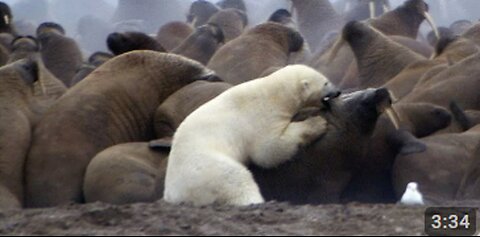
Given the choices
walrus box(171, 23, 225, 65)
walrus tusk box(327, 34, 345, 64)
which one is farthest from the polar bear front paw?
walrus box(171, 23, 225, 65)

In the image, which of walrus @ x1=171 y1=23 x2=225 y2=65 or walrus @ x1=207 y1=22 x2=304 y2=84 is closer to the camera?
walrus @ x1=207 y1=22 x2=304 y2=84

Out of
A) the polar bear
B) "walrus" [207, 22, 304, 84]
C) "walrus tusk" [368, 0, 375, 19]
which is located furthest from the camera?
"walrus tusk" [368, 0, 375, 19]

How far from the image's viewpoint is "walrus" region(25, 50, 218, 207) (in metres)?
A: 7.19

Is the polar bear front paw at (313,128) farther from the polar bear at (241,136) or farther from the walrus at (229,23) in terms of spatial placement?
the walrus at (229,23)

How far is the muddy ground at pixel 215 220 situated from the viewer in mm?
4539

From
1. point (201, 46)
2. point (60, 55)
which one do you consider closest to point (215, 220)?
point (201, 46)

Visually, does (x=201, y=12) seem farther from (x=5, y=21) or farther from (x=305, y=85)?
(x=305, y=85)

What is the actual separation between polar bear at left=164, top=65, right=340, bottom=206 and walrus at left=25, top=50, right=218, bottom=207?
1.27 metres

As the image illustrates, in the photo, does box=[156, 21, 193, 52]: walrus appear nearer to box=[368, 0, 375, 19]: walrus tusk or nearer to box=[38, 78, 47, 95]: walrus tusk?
box=[368, 0, 375, 19]: walrus tusk

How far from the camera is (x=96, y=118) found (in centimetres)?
757

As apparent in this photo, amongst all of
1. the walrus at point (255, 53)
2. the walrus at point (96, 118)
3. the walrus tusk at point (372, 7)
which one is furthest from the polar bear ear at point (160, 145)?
the walrus tusk at point (372, 7)

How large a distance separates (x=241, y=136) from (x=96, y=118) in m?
1.73

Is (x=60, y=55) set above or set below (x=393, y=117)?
below

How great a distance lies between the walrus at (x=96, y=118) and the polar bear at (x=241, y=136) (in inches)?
50.2
